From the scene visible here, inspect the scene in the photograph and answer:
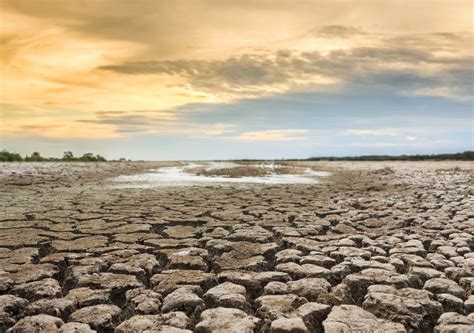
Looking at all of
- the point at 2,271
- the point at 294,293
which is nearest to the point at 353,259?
the point at 294,293

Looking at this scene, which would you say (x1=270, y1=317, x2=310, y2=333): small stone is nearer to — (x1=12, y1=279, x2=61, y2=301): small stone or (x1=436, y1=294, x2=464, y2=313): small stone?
(x1=436, y1=294, x2=464, y2=313): small stone

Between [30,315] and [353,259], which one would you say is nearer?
[30,315]

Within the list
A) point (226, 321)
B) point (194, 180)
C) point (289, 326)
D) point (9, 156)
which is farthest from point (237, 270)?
point (9, 156)

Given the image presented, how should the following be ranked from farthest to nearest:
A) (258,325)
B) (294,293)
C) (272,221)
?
(272,221)
(294,293)
(258,325)

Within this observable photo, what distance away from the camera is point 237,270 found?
295 centimetres

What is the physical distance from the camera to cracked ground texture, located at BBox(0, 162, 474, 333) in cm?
216

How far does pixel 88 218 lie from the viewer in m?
4.98

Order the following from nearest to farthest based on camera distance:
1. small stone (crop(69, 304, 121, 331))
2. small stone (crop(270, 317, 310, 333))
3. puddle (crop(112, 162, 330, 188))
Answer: small stone (crop(270, 317, 310, 333))
small stone (crop(69, 304, 121, 331))
puddle (crop(112, 162, 330, 188))

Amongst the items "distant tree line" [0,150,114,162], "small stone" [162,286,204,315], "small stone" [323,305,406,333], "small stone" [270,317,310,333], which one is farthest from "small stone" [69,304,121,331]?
"distant tree line" [0,150,114,162]

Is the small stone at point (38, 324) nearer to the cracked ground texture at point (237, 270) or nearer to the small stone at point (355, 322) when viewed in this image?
the cracked ground texture at point (237, 270)

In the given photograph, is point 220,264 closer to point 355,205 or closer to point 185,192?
point 355,205

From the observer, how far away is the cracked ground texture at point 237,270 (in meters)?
2.16

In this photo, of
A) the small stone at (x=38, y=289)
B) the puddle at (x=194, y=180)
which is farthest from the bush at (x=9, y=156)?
the small stone at (x=38, y=289)

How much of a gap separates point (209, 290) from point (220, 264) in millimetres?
567
